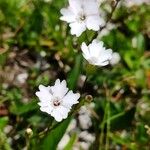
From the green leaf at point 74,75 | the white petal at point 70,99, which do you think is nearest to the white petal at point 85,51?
the white petal at point 70,99

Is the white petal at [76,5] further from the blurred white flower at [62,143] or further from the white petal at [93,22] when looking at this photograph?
the blurred white flower at [62,143]

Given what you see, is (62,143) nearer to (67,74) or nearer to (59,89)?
(67,74)

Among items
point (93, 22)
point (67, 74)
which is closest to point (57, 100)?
point (93, 22)

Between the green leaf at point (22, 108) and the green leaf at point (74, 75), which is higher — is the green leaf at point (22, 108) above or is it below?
below

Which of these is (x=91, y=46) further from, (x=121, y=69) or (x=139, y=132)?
(x=121, y=69)

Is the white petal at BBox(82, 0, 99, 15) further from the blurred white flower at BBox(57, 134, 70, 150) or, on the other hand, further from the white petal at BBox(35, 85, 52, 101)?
the blurred white flower at BBox(57, 134, 70, 150)

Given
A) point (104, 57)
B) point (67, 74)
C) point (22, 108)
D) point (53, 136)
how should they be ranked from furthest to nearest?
point (67, 74) → point (22, 108) → point (53, 136) → point (104, 57)

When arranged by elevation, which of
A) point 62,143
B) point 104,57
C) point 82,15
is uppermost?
point 82,15
